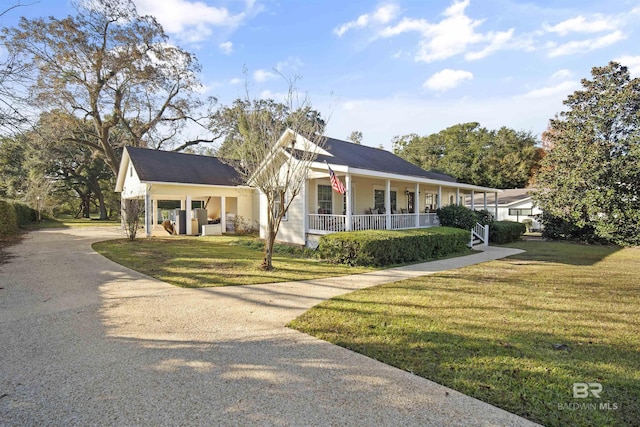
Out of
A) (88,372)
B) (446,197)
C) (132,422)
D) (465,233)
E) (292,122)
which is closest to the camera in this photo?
(132,422)

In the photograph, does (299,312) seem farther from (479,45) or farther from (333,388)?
(479,45)

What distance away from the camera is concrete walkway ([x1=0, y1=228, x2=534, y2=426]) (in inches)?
106

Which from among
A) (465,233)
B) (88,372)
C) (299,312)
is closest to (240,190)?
(465,233)

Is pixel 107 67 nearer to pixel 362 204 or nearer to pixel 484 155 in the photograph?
pixel 362 204

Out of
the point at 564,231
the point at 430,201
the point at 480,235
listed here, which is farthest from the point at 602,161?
the point at 564,231

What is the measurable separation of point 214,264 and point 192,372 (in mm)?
6423

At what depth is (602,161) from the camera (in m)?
9.95

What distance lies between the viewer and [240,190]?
68.0ft

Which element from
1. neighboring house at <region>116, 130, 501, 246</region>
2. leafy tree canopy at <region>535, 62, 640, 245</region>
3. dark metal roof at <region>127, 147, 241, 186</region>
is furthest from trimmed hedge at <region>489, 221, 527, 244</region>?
dark metal roof at <region>127, 147, 241, 186</region>

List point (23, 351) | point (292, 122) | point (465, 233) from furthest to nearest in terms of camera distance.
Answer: point (465, 233), point (292, 122), point (23, 351)

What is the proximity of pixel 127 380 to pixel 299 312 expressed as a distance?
2.69m

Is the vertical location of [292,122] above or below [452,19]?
below

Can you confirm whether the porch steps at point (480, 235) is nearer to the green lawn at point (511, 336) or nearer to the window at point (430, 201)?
the window at point (430, 201)

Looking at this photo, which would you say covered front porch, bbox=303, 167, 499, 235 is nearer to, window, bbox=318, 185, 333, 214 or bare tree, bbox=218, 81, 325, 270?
window, bbox=318, 185, 333, 214
